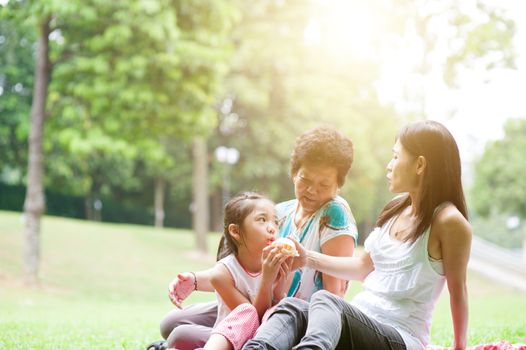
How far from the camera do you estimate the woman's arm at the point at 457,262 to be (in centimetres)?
213

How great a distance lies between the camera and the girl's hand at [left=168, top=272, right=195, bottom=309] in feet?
8.21

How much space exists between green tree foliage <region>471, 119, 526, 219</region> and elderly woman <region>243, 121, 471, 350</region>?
15.5 m

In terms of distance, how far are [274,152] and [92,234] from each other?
4469 millimetres

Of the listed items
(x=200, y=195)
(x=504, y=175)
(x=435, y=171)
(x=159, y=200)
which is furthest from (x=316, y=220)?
(x=159, y=200)

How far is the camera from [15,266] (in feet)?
31.5

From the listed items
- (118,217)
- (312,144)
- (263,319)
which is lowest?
(118,217)

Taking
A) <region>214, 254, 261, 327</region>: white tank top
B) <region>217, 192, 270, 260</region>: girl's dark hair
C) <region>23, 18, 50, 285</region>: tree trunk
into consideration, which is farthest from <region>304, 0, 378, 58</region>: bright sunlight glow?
<region>214, 254, 261, 327</region>: white tank top

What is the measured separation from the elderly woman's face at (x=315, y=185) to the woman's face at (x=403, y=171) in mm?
260

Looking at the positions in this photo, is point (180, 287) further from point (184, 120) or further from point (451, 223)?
point (184, 120)

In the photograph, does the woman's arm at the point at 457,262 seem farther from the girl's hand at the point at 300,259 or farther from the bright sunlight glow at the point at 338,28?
the bright sunlight glow at the point at 338,28

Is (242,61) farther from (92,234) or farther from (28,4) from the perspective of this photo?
(28,4)

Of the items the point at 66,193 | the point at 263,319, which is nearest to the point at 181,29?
the point at 263,319

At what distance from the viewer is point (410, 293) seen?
2191 mm

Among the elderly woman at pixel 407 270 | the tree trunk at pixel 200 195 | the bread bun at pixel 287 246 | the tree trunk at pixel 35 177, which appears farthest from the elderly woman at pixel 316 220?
the tree trunk at pixel 200 195
